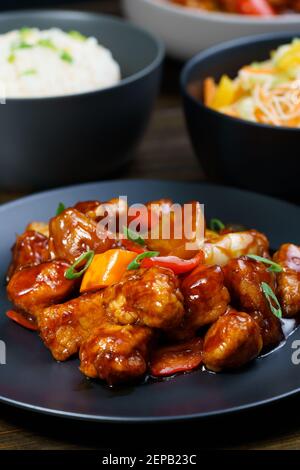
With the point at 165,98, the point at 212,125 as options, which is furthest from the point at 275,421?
the point at 165,98

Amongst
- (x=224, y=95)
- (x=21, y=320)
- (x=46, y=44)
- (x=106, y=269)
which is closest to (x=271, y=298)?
(x=106, y=269)

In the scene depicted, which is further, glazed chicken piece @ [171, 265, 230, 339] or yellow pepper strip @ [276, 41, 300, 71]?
yellow pepper strip @ [276, 41, 300, 71]

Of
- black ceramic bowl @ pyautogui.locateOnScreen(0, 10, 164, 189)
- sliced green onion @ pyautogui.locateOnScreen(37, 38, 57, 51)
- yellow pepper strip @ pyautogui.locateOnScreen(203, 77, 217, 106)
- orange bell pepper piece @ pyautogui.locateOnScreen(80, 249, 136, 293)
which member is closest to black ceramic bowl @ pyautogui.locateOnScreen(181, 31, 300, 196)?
yellow pepper strip @ pyautogui.locateOnScreen(203, 77, 217, 106)

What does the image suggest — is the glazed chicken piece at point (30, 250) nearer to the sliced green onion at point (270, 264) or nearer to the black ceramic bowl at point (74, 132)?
the sliced green onion at point (270, 264)

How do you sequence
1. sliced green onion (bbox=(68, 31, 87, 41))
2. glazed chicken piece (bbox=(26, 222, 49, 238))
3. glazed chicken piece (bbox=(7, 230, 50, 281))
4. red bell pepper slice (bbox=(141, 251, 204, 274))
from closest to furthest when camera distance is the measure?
red bell pepper slice (bbox=(141, 251, 204, 274))
glazed chicken piece (bbox=(7, 230, 50, 281))
glazed chicken piece (bbox=(26, 222, 49, 238))
sliced green onion (bbox=(68, 31, 87, 41))

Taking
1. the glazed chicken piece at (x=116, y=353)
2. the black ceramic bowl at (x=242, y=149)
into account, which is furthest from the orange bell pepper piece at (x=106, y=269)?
the black ceramic bowl at (x=242, y=149)

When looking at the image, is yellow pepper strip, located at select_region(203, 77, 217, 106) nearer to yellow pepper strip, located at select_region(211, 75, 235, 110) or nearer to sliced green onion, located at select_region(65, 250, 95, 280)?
yellow pepper strip, located at select_region(211, 75, 235, 110)

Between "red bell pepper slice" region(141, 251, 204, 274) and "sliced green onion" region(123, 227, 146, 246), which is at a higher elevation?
"red bell pepper slice" region(141, 251, 204, 274)
